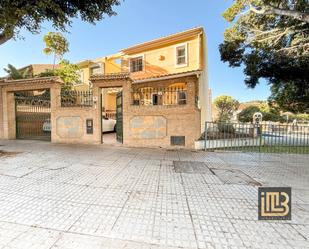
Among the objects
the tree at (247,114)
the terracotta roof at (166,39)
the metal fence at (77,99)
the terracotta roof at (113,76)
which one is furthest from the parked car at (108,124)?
the tree at (247,114)

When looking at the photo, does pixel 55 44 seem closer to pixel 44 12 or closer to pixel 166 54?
pixel 166 54

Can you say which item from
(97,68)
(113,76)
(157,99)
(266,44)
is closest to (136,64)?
(97,68)

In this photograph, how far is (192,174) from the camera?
16.7ft

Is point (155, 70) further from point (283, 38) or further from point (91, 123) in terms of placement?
point (283, 38)

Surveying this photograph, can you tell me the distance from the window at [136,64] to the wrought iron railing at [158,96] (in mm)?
5903

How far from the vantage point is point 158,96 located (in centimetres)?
1012

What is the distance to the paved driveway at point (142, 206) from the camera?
2.33 metres

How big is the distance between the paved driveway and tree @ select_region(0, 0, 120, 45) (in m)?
5.04

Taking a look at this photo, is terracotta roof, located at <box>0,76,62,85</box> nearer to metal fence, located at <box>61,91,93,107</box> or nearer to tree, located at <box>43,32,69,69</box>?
metal fence, located at <box>61,91,93,107</box>

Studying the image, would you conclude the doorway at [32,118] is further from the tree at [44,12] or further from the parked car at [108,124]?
the tree at [44,12]

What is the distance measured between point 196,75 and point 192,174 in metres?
7.12

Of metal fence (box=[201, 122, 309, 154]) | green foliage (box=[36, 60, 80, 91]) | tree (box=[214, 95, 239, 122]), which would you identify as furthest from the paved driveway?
tree (box=[214, 95, 239, 122])

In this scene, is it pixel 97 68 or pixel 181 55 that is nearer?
pixel 181 55

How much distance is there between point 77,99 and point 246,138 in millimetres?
9899
